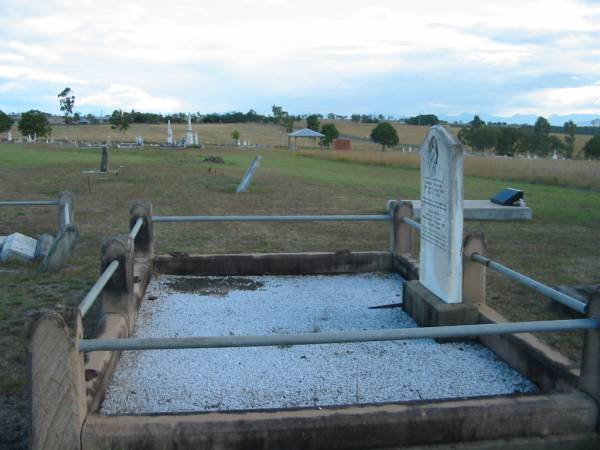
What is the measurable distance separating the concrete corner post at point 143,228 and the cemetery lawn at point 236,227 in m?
0.91

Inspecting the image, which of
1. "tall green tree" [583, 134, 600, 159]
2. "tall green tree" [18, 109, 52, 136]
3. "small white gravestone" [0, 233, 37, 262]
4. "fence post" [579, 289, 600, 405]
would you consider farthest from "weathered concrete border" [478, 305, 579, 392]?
"tall green tree" [18, 109, 52, 136]

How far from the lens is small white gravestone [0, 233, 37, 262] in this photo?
29.9ft

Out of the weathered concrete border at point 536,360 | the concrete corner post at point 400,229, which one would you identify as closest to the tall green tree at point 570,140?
the concrete corner post at point 400,229

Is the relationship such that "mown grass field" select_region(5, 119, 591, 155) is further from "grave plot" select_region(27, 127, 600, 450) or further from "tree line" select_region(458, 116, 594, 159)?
"grave plot" select_region(27, 127, 600, 450)

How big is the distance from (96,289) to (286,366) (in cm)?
159

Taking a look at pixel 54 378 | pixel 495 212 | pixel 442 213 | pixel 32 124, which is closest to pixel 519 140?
pixel 32 124

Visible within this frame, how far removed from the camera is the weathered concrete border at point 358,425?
339 centimetres

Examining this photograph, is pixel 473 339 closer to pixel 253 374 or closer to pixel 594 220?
pixel 253 374

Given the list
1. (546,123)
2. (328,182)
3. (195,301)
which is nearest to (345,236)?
(195,301)

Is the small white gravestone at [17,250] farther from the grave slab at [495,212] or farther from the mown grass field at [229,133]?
the mown grass field at [229,133]

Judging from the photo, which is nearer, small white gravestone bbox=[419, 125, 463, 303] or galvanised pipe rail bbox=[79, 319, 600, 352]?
galvanised pipe rail bbox=[79, 319, 600, 352]

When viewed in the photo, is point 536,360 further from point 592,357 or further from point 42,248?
point 42,248

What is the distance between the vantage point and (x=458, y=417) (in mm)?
3613

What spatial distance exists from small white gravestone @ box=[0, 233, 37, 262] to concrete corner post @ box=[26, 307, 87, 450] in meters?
6.37
